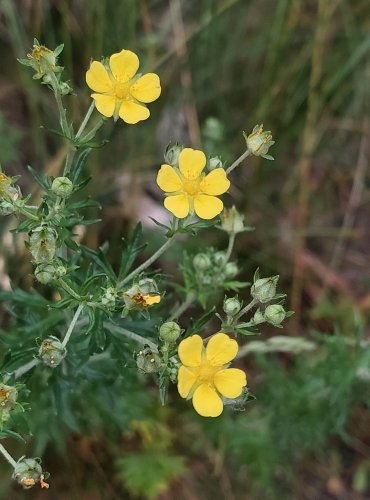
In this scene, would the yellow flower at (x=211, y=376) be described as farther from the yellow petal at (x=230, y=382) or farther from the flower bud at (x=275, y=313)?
the flower bud at (x=275, y=313)

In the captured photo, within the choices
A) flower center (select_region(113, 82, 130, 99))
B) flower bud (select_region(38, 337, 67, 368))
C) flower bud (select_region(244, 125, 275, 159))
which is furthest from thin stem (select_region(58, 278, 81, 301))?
flower bud (select_region(244, 125, 275, 159))

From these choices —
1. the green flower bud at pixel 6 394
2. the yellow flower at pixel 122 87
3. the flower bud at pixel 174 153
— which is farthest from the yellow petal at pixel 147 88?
the green flower bud at pixel 6 394

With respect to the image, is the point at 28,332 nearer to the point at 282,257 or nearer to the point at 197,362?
the point at 197,362

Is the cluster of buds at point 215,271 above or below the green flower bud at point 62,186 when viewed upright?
below

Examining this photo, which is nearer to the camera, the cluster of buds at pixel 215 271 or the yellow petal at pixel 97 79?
the yellow petal at pixel 97 79

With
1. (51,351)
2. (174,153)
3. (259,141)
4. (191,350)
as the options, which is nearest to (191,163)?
(174,153)

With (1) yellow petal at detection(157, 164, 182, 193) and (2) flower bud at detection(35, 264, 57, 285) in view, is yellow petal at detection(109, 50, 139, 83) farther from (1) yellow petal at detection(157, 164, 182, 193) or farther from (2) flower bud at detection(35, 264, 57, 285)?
(2) flower bud at detection(35, 264, 57, 285)
